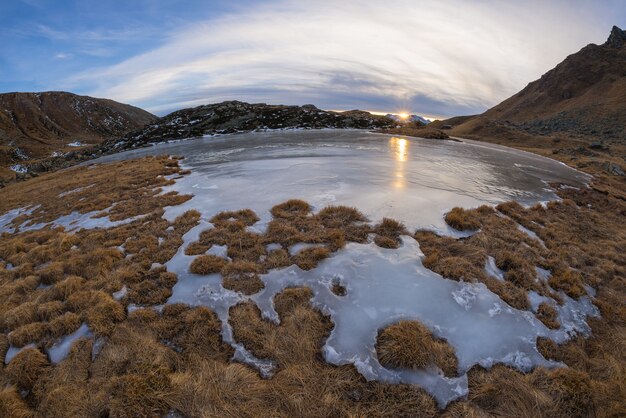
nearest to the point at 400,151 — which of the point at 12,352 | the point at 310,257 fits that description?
the point at 310,257

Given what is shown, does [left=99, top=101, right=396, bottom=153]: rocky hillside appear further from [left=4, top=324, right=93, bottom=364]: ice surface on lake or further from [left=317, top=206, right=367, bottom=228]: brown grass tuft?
[left=4, top=324, right=93, bottom=364]: ice surface on lake

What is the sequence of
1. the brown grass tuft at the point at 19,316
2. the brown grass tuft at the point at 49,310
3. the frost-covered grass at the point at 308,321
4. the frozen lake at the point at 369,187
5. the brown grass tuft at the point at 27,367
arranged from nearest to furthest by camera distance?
the frost-covered grass at the point at 308,321 < the brown grass tuft at the point at 27,367 < the brown grass tuft at the point at 19,316 < the brown grass tuft at the point at 49,310 < the frozen lake at the point at 369,187

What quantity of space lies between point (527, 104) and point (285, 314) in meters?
190

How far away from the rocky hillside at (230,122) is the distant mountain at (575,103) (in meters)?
43.7

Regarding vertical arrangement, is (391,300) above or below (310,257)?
below

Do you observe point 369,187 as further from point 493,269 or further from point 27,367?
point 27,367

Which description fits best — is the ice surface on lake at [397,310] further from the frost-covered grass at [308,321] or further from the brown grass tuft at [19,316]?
the brown grass tuft at [19,316]

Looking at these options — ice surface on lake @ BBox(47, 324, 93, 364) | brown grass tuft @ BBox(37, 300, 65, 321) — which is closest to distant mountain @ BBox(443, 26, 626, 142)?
ice surface on lake @ BBox(47, 324, 93, 364)

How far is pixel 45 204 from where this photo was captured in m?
18.8

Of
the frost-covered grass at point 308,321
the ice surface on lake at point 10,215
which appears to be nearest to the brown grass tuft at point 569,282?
the frost-covered grass at point 308,321

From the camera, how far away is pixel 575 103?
116438mm

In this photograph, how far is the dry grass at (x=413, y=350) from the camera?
574 cm

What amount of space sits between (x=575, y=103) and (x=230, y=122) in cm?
14122

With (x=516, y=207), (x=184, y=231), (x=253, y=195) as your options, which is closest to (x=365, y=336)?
(x=184, y=231)
